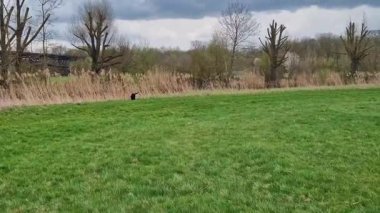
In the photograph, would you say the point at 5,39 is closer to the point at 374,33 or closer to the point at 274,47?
the point at 274,47

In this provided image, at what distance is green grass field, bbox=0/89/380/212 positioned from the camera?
4.96 m

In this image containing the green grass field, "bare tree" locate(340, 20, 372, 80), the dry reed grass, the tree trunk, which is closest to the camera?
the green grass field

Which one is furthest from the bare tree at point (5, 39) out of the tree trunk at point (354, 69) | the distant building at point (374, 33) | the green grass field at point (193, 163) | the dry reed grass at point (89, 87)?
the distant building at point (374, 33)

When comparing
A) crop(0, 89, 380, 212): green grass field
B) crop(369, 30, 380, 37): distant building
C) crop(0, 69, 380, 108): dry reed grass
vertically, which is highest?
crop(369, 30, 380, 37): distant building

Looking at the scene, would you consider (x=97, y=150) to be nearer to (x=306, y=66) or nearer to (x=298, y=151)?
(x=298, y=151)

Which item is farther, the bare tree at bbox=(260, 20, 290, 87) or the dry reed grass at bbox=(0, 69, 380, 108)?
the bare tree at bbox=(260, 20, 290, 87)

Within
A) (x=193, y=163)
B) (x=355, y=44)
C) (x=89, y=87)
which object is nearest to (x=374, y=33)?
(x=355, y=44)

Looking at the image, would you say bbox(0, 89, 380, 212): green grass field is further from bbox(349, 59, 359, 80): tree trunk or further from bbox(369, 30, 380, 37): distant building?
bbox(369, 30, 380, 37): distant building

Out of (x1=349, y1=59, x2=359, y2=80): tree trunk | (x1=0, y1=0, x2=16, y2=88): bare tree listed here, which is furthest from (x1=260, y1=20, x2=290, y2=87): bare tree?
(x1=0, y1=0, x2=16, y2=88): bare tree

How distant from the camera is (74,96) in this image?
17547 mm

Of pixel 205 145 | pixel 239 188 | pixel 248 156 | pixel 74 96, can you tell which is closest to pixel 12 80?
pixel 74 96

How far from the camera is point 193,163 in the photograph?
6.64 metres

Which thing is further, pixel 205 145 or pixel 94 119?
pixel 94 119

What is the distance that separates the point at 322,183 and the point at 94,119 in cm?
722
